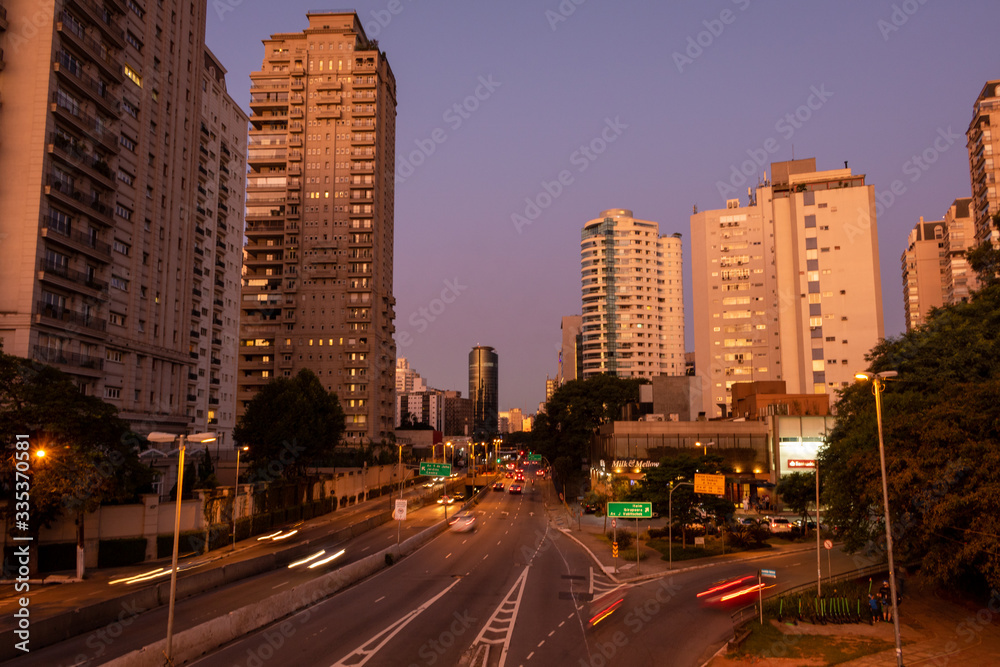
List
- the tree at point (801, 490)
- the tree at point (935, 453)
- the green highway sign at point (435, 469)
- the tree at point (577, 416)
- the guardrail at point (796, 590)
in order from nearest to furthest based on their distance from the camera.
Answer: the tree at point (935, 453) → the guardrail at point (796, 590) → the tree at point (801, 490) → the green highway sign at point (435, 469) → the tree at point (577, 416)

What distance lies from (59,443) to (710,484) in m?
40.9

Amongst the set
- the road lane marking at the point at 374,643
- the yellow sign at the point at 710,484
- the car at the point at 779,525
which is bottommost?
the car at the point at 779,525

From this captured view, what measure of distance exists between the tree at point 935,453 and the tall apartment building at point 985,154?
308 ft

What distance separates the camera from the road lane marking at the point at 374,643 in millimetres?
22578

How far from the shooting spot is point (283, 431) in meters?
74.9

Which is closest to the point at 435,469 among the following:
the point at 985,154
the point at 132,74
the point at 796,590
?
A: the point at 796,590

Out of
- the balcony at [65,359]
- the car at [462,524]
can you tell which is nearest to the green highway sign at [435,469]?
the car at [462,524]

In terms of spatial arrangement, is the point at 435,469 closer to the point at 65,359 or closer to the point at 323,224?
the point at 65,359

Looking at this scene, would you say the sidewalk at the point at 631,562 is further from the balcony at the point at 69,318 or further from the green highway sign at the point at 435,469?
the balcony at the point at 69,318

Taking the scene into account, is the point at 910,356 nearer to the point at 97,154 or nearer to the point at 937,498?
the point at 937,498

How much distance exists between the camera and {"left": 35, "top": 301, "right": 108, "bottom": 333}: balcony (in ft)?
170

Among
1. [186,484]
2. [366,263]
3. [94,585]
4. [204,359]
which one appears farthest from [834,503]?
[366,263]

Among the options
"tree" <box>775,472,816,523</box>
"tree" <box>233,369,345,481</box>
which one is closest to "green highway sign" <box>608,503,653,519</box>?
"tree" <box>775,472,816,523</box>

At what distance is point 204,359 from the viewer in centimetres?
9094
